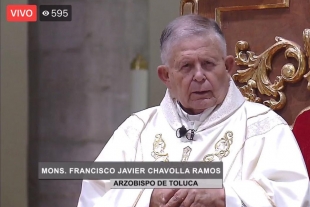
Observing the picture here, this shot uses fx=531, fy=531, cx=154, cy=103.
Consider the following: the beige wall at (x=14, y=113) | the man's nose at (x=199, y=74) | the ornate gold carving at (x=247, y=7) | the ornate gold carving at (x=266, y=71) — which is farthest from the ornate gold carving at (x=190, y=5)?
the beige wall at (x=14, y=113)

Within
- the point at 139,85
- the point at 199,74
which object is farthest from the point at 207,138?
the point at 139,85

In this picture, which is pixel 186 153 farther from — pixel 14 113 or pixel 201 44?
pixel 14 113

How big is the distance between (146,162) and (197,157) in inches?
5.0

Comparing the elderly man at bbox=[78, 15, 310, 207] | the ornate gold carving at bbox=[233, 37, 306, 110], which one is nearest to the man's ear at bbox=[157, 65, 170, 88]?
the elderly man at bbox=[78, 15, 310, 207]

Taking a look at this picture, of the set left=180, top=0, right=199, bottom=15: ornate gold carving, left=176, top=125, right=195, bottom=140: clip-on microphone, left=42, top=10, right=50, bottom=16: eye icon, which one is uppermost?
left=180, top=0, right=199, bottom=15: ornate gold carving

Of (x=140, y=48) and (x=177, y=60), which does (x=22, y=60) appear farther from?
(x=177, y=60)

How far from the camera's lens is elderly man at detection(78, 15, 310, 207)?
1167mm

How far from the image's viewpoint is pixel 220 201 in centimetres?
115

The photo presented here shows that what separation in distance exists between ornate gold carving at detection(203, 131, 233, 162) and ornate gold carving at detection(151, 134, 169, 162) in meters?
0.11

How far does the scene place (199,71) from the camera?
1263mm

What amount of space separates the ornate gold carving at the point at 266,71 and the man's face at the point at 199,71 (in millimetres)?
318

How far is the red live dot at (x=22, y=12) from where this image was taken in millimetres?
1828

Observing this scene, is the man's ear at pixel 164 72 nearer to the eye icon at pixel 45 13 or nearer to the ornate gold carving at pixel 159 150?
the ornate gold carving at pixel 159 150

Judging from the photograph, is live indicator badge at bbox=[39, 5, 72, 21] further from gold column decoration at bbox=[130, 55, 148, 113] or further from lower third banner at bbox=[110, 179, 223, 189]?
lower third banner at bbox=[110, 179, 223, 189]
